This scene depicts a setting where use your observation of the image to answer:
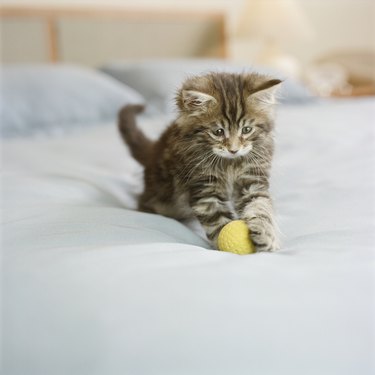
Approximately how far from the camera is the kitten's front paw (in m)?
0.95

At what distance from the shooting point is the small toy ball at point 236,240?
3.18ft

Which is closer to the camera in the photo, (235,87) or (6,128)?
(235,87)

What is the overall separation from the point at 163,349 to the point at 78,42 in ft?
11.1

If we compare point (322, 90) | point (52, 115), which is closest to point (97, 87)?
point (52, 115)

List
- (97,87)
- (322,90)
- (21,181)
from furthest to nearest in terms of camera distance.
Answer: (322,90)
(97,87)
(21,181)

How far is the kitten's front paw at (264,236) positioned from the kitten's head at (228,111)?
19cm

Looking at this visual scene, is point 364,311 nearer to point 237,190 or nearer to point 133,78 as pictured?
point 237,190

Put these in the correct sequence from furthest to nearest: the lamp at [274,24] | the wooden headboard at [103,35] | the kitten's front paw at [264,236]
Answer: the lamp at [274,24] < the wooden headboard at [103,35] < the kitten's front paw at [264,236]

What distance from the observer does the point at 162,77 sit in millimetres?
3078

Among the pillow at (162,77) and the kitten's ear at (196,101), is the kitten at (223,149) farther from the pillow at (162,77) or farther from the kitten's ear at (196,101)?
the pillow at (162,77)

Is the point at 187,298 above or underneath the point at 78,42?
underneath

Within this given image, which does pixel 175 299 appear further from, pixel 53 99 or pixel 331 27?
pixel 331 27

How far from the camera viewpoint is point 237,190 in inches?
46.1

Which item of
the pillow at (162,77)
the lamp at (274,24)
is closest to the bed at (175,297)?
the pillow at (162,77)
